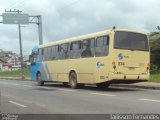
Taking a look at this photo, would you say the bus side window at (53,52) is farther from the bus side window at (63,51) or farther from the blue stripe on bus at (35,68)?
the blue stripe on bus at (35,68)

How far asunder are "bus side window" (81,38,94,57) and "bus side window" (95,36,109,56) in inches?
23.0

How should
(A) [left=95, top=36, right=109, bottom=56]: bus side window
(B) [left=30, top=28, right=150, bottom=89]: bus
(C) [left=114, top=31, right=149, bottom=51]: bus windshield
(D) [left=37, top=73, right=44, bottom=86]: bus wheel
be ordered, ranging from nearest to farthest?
(B) [left=30, top=28, right=150, bottom=89]: bus
(C) [left=114, top=31, right=149, bottom=51]: bus windshield
(A) [left=95, top=36, right=109, bottom=56]: bus side window
(D) [left=37, top=73, right=44, bottom=86]: bus wheel

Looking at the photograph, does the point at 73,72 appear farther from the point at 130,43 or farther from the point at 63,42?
the point at 130,43

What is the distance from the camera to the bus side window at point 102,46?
2450 centimetres

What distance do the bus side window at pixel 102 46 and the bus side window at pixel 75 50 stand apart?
2424mm

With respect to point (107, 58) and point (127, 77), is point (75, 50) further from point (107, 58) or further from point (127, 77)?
point (127, 77)

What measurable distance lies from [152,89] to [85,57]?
4136 mm

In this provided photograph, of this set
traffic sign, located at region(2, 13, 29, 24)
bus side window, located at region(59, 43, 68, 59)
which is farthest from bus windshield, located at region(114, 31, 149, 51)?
traffic sign, located at region(2, 13, 29, 24)

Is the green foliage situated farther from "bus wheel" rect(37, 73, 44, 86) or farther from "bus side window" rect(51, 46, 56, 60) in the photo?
"bus side window" rect(51, 46, 56, 60)

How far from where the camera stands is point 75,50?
28250 millimetres

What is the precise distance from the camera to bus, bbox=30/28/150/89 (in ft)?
79.5

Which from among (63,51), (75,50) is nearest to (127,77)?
(75,50)

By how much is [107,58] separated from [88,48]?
2.35 metres

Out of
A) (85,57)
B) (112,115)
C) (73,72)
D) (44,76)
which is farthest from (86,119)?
(44,76)
